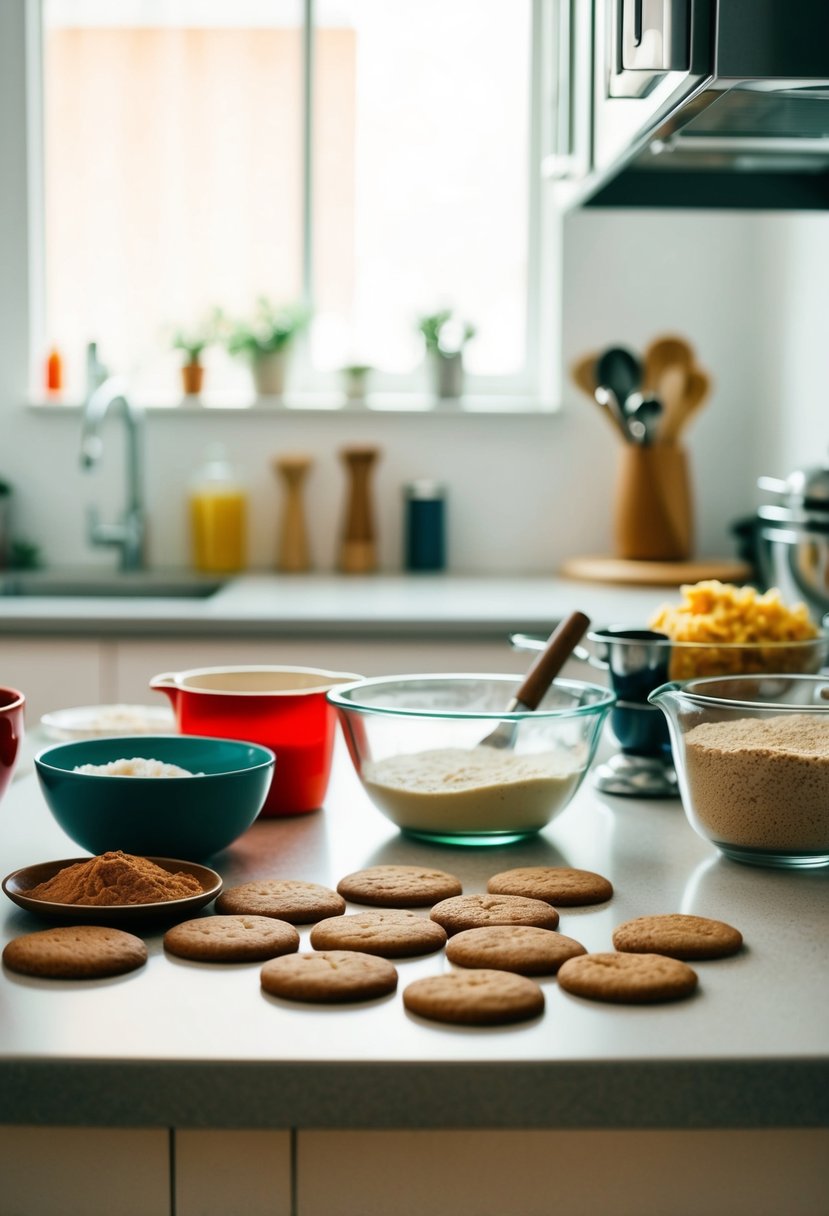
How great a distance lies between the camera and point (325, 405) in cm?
326

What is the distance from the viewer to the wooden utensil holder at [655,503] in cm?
298

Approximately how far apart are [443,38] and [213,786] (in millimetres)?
2693

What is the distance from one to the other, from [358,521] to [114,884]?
227 cm

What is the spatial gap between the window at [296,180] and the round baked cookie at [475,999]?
262 centimetres

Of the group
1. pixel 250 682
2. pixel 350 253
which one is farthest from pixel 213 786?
pixel 350 253

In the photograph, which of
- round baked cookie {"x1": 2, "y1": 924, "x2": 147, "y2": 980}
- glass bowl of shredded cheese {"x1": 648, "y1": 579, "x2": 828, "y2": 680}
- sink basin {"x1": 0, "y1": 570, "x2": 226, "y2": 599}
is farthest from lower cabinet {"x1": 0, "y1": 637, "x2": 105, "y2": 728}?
round baked cookie {"x1": 2, "y1": 924, "x2": 147, "y2": 980}

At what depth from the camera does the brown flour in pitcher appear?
100 cm

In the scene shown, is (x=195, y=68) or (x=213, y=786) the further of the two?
(x=195, y=68)

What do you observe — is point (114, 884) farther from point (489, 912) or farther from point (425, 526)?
point (425, 526)

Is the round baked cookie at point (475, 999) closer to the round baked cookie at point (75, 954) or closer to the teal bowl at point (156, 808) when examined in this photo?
the round baked cookie at point (75, 954)

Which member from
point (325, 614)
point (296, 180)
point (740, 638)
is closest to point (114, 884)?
point (740, 638)

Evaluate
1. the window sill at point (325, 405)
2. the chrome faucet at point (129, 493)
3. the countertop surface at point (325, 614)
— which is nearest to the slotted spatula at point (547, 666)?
the countertop surface at point (325, 614)

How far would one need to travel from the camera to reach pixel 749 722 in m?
1.05

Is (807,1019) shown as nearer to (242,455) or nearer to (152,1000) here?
(152,1000)
